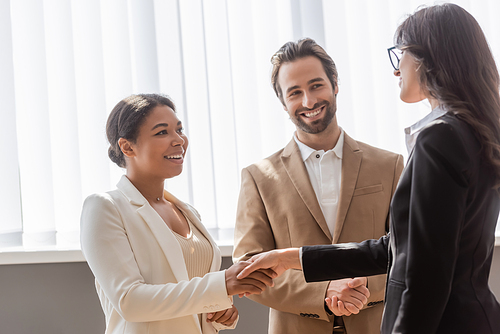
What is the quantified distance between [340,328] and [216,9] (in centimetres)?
188

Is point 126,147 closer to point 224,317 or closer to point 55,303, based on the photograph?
point 224,317

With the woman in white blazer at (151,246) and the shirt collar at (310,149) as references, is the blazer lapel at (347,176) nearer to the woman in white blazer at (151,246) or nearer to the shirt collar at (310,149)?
the shirt collar at (310,149)

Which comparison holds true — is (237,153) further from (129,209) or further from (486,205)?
(486,205)

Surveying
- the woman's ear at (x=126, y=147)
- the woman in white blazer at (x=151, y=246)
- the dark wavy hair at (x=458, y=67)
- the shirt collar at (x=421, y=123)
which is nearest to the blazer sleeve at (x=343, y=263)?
the woman in white blazer at (x=151, y=246)

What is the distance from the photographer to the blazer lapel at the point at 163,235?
152 centimetres

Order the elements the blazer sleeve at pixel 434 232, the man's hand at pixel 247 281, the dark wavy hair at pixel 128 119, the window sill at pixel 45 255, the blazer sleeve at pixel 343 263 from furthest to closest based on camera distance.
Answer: the window sill at pixel 45 255
the dark wavy hair at pixel 128 119
the man's hand at pixel 247 281
the blazer sleeve at pixel 343 263
the blazer sleeve at pixel 434 232

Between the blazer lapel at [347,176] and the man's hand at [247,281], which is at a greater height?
the blazer lapel at [347,176]

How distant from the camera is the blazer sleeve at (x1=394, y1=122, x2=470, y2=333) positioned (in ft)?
2.95

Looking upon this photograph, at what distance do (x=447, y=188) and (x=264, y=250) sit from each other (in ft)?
3.16

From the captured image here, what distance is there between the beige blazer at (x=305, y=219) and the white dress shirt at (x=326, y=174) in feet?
0.13

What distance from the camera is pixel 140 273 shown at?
1487 millimetres

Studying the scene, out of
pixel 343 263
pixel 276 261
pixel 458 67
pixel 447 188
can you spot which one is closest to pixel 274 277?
pixel 276 261

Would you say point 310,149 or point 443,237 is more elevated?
point 310,149

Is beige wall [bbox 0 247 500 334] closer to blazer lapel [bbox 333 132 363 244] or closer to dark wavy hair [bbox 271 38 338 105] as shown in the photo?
blazer lapel [bbox 333 132 363 244]
